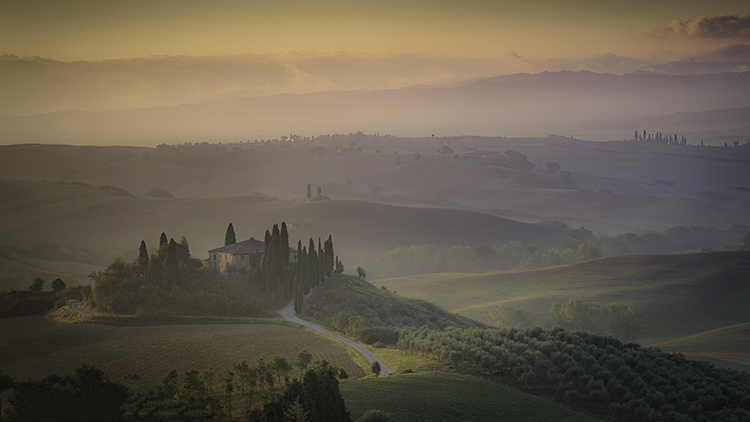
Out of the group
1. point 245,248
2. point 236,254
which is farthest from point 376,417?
point 245,248

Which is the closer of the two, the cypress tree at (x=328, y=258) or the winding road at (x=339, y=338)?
the winding road at (x=339, y=338)

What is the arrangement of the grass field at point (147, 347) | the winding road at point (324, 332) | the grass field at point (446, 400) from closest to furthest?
the grass field at point (446, 400) → the grass field at point (147, 347) → the winding road at point (324, 332)

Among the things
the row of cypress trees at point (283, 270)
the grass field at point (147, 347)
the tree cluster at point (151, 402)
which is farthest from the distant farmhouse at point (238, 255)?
the tree cluster at point (151, 402)

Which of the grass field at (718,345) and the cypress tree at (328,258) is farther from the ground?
the cypress tree at (328,258)

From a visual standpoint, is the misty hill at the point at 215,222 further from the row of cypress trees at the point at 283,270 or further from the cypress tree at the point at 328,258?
the row of cypress trees at the point at 283,270

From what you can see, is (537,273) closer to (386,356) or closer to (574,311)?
(574,311)

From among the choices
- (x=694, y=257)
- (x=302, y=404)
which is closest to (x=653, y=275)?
(x=694, y=257)

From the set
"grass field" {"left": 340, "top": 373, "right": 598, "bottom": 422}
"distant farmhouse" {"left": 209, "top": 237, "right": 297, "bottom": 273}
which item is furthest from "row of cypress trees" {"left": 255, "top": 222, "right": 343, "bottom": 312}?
"grass field" {"left": 340, "top": 373, "right": 598, "bottom": 422}

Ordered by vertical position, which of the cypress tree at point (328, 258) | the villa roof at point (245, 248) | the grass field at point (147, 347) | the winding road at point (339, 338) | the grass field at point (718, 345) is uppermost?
the villa roof at point (245, 248)
